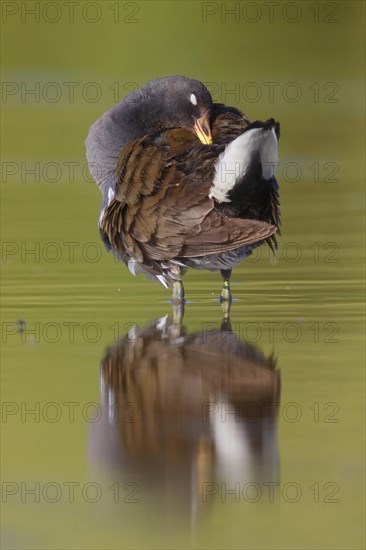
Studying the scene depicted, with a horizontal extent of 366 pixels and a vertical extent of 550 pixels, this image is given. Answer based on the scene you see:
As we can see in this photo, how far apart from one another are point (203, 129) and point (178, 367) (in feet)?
7.99

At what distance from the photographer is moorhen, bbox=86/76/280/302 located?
24.9 ft

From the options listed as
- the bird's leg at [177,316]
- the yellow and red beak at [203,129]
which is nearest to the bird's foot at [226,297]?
the bird's leg at [177,316]

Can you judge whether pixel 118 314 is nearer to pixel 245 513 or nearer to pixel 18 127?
pixel 245 513

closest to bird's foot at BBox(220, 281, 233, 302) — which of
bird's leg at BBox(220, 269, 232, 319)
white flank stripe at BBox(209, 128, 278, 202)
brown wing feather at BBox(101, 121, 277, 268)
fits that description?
bird's leg at BBox(220, 269, 232, 319)

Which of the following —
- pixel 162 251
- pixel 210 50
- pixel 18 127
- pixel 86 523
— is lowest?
pixel 86 523

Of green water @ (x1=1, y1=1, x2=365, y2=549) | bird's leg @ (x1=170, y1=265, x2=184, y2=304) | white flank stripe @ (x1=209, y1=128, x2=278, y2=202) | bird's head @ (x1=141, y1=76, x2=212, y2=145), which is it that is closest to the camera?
green water @ (x1=1, y1=1, x2=365, y2=549)

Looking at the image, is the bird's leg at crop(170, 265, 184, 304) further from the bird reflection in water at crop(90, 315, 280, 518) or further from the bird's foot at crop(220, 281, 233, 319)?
the bird reflection in water at crop(90, 315, 280, 518)

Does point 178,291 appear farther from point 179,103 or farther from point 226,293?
point 179,103

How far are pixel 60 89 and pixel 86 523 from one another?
A: 1636 cm

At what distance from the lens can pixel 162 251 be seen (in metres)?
8.02

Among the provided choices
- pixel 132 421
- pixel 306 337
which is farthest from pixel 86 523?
pixel 306 337

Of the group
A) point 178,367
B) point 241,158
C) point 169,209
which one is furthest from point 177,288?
point 178,367

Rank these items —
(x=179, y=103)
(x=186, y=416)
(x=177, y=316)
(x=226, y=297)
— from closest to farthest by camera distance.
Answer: (x=186, y=416) < (x=177, y=316) < (x=226, y=297) < (x=179, y=103)

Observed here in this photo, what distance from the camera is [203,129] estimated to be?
8.57m
